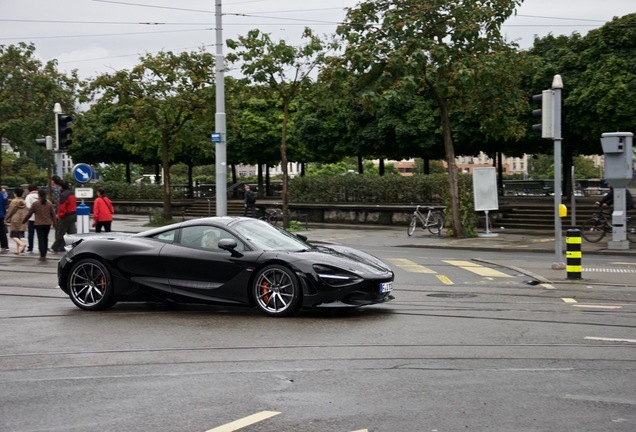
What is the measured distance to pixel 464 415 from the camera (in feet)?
21.1

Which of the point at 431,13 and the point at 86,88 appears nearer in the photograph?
the point at 431,13

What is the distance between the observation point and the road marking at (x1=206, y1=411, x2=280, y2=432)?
6065 millimetres

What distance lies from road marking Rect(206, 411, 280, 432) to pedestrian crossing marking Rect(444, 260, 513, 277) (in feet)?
38.3

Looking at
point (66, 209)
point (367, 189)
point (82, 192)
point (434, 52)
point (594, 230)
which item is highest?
point (434, 52)

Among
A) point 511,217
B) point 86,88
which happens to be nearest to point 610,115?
point 511,217

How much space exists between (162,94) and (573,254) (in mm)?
26273

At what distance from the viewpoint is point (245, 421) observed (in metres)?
6.28

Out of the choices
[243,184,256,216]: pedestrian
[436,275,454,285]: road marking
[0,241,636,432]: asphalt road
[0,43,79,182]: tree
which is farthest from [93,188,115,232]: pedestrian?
[0,43,79,182]: tree

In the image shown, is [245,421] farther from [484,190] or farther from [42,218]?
[484,190]

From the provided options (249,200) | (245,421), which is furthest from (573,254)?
(249,200)

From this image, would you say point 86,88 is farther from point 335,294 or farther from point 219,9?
point 335,294

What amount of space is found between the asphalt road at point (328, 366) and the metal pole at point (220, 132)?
12474 mm

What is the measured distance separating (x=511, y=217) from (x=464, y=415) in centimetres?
3021

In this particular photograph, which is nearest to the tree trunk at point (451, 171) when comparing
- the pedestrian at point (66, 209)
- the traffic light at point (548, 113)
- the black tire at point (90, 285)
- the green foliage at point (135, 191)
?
the traffic light at point (548, 113)
